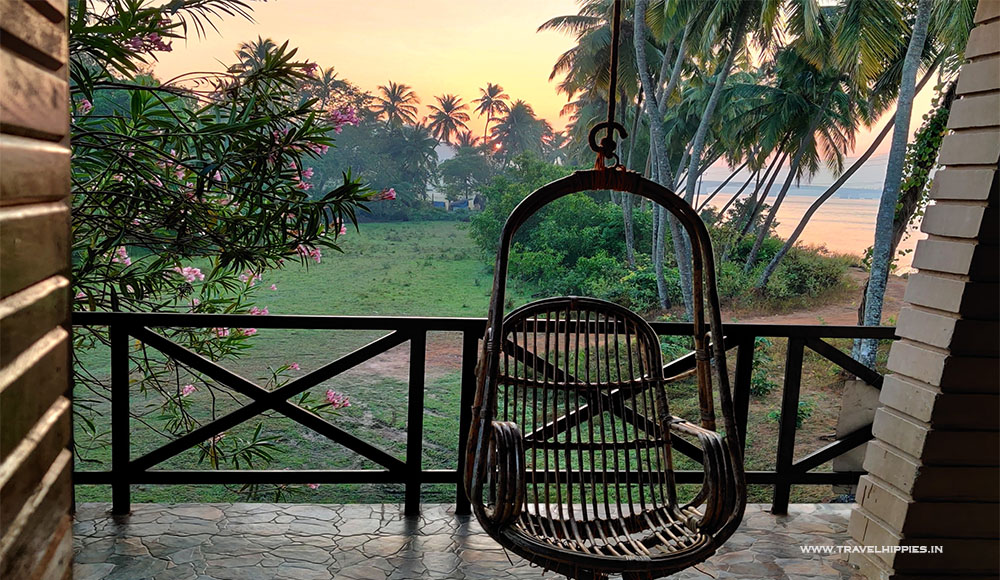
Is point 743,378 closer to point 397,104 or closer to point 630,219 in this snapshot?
point 630,219

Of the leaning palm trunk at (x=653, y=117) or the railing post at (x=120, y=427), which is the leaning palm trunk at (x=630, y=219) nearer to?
the leaning palm trunk at (x=653, y=117)

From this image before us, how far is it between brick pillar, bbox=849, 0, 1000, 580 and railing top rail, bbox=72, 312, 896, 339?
425mm

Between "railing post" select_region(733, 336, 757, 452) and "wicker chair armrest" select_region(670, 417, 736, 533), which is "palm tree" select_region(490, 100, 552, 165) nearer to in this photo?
"railing post" select_region(733, 336, 757, 452)

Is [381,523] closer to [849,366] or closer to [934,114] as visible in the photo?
[849,366]

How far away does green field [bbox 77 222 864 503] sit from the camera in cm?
974

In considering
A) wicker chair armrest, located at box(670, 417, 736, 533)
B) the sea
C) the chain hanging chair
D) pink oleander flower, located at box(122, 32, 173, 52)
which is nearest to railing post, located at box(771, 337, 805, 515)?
the chain hanging chair

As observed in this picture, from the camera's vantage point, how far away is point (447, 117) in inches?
742

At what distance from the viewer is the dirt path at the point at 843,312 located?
14406 millimetres

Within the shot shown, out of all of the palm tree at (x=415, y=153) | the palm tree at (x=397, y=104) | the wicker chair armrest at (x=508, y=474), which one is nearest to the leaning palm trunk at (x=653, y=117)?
the palm tree at (x=415, y=153)

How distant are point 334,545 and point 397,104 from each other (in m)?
16.4

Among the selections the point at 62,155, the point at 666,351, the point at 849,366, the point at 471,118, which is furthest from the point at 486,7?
the point at 62,155

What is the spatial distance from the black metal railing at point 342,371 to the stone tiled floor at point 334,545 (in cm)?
11

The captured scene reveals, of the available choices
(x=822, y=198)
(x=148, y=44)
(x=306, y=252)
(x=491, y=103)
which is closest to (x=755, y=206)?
(x=822, y=198)

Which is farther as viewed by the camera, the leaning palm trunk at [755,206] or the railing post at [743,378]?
the leaning palm trunk at [755,206]
